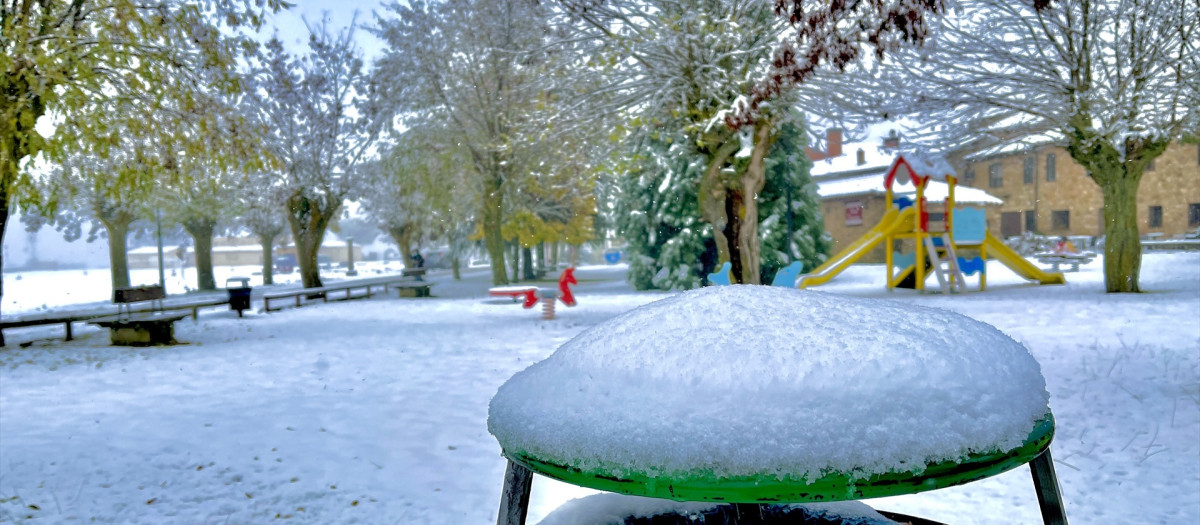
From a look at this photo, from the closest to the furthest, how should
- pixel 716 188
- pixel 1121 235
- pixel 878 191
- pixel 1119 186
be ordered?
pixel 716 188
pixel 1119 186
pixel 1121 235
pixel 878 191

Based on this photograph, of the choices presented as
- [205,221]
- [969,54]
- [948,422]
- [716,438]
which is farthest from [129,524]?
[205,221]

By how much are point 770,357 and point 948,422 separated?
0.33m

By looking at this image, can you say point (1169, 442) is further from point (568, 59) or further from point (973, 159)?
point (973, 159)

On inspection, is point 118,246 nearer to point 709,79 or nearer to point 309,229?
point 309,229

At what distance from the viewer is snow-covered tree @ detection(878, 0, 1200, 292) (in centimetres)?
1273

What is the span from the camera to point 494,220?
22.9 metres

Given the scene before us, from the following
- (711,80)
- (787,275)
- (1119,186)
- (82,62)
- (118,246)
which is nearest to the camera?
(82,62)

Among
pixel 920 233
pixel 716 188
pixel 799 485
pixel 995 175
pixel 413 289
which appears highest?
pixel 995 175

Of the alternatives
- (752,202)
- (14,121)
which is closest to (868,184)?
(752,202)

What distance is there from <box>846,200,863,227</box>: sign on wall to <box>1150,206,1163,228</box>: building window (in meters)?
15.6

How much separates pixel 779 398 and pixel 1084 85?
15610 millimetres

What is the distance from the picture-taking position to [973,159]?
1728 centimetres

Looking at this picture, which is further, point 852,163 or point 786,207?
point 852,163

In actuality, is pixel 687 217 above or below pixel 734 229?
above
